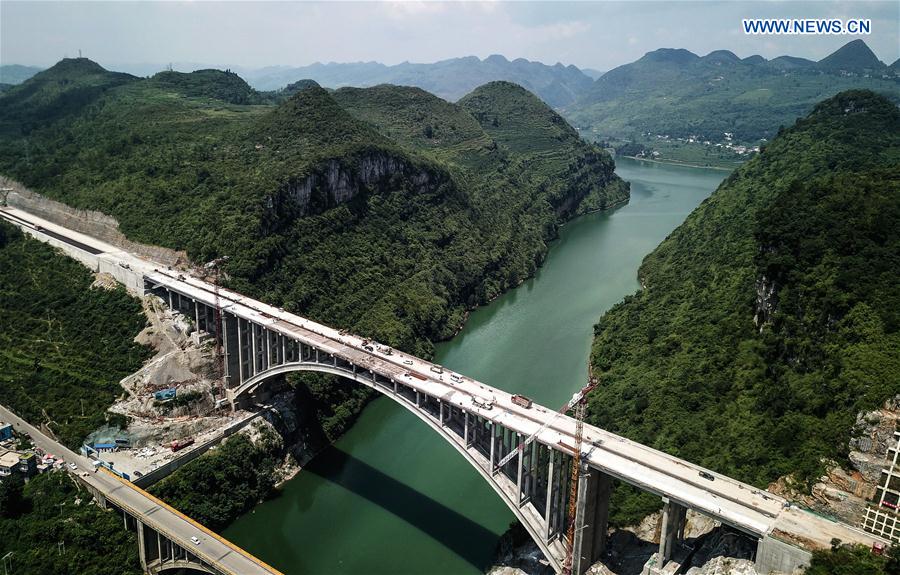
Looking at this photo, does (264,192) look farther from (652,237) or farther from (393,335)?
(652,237)

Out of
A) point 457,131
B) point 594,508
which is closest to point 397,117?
point 457,131

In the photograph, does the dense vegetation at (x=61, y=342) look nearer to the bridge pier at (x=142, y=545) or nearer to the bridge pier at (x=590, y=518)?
the bridge pier at (x=142, y=545)

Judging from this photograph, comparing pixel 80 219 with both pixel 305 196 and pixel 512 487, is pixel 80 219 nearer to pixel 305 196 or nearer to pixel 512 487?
pixel 305 196

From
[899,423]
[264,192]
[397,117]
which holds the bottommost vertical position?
[899,423]

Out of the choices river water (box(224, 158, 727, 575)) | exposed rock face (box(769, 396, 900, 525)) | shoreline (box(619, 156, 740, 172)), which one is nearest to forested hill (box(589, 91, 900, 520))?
exposed rock face (box(769, 396, 900, 525))

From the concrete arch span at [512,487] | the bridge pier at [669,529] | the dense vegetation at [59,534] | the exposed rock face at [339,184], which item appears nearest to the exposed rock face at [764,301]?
the bridge pier at [669,529]
